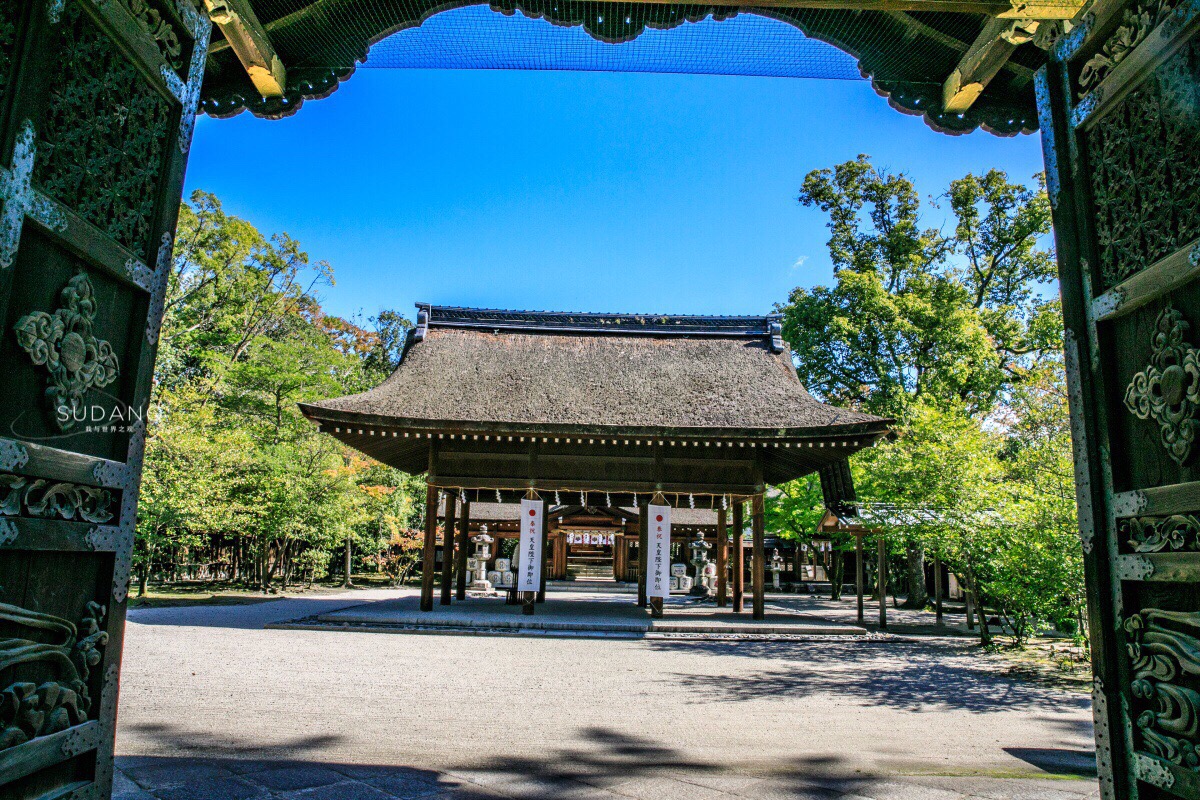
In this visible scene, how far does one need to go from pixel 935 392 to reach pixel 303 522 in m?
15.5

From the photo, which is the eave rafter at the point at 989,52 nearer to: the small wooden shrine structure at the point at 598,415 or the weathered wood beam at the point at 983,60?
the weathered wood beam at the point at 983,60

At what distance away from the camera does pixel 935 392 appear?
17000 millimetres

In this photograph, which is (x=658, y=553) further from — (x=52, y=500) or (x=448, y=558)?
(x=52, y=500)

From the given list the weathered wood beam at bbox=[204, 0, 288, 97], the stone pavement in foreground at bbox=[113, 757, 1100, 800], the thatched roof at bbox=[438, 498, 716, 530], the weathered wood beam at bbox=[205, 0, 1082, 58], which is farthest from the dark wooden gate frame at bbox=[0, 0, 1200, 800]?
the thatched roof at bbox=[438, 498, 716, 530]

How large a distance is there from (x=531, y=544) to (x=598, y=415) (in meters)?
2.49

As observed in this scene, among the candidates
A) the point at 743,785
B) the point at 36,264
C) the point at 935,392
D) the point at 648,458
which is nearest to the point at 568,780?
the point at 743,785

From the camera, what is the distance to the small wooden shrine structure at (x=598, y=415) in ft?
37.1

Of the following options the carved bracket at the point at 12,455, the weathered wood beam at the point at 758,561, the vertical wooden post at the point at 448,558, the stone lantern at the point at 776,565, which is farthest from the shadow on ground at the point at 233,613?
the stone lantern at the point at 776,565

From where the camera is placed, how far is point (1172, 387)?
84.0 inches

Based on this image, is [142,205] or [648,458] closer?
[142,205]

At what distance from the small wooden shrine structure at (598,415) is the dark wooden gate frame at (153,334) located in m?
8.37

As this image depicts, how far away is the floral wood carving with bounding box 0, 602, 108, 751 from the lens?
191cm

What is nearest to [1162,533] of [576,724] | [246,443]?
[576,724]

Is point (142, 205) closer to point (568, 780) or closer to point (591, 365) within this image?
point (568, 780)
